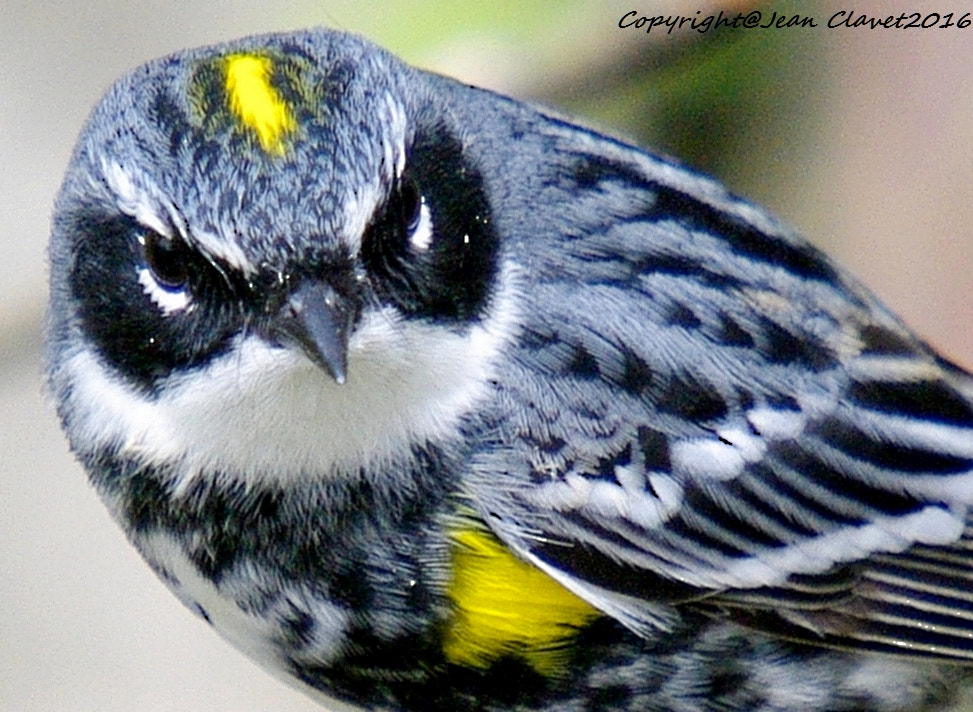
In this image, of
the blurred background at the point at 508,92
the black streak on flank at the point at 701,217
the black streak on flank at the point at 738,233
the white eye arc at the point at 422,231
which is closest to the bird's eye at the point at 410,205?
the white eye arc at the point at 422,231

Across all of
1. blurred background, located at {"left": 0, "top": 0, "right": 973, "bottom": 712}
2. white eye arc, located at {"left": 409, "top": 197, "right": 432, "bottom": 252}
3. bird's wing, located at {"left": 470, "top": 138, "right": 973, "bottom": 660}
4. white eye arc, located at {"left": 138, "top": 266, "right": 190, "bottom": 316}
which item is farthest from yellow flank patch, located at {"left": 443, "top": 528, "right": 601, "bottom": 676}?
blurred background, located at {"left": 0, "top": 0, "right": 973, "bottom": 712}

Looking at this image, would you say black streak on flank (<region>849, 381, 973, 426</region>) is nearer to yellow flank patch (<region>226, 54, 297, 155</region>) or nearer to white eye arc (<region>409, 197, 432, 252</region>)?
white eye arc (<region>409, 197, 432, 252</region>)

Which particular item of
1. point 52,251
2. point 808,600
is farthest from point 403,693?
point 52,251

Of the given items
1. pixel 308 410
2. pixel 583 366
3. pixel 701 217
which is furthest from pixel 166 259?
pixel 701 217

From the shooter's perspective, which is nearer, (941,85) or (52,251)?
(52,251)

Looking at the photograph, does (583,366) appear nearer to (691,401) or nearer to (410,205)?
(691,401)

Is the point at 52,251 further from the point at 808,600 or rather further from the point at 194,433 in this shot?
the point at 808,600
